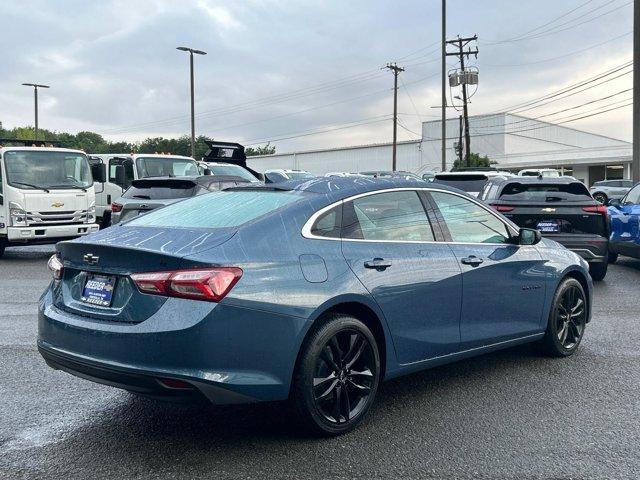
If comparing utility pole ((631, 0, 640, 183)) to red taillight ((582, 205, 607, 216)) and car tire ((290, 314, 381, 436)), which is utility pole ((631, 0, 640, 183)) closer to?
red taillight ((582, 205, 607, 216))

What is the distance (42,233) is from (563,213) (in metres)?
10.1

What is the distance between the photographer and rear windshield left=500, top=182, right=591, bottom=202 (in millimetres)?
10375

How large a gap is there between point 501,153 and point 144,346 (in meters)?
74.2

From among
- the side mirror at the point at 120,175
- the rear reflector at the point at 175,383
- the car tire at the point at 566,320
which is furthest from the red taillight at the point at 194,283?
the side mirror at the point at 120,175

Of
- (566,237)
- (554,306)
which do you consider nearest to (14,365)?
(554,306)

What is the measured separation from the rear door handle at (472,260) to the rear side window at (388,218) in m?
0.33

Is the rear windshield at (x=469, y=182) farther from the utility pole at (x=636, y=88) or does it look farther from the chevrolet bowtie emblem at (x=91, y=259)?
the chevrolet bowtie emblem at (x=91, y=259)

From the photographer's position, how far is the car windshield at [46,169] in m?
14.5

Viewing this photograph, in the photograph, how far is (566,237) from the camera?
1019 cm

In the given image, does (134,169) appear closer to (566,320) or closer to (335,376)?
(566,320)

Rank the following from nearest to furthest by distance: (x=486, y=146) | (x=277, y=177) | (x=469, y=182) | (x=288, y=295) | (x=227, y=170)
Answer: (x=288, y=295) < (x=277, y=177) < (x=469, y=182) < (x=227, y=170) < (x=486, y=146)

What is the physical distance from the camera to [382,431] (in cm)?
448

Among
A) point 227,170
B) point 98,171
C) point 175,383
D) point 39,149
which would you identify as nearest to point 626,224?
point 175,383

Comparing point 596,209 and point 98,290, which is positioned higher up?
point 596,209
